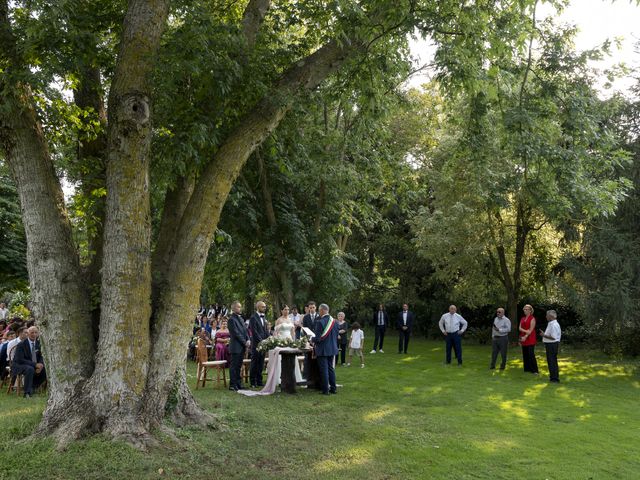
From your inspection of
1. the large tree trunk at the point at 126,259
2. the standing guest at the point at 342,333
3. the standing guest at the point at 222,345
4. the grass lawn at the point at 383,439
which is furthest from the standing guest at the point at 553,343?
the large tree trunk at the point at 126,259

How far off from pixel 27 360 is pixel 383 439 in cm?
825

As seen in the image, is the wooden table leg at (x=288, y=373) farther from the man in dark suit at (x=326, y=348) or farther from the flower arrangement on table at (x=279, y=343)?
the man in dark suit at (x=326, y=348)

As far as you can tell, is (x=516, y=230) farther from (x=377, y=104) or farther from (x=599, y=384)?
(x=377, y=104)

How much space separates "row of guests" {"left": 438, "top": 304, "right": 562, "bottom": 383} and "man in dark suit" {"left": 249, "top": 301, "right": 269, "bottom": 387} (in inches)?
260

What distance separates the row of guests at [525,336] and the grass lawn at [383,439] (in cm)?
110

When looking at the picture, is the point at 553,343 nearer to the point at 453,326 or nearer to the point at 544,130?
the point at 453,326

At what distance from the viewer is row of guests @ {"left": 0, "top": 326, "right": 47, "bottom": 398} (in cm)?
1155

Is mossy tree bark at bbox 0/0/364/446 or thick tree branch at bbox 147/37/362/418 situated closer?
mossy tree bark at bbox 0/0/364/446

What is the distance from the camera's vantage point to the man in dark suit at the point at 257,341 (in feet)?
41.3

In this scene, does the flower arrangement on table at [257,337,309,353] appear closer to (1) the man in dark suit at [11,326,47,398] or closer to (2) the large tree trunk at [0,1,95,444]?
(1) the man in dark suit at [11,326,47,398]

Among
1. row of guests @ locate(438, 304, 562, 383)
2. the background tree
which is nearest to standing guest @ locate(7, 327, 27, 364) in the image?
the background tree

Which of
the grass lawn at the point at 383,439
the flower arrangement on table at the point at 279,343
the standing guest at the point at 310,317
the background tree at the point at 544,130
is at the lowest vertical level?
the grass lawn at the point at 383,439

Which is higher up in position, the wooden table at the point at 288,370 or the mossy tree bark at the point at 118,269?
the mossy tree bark at the point at 118,269

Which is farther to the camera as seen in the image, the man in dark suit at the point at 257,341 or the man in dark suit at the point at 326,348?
the man in dark suit at the point at 257,341
